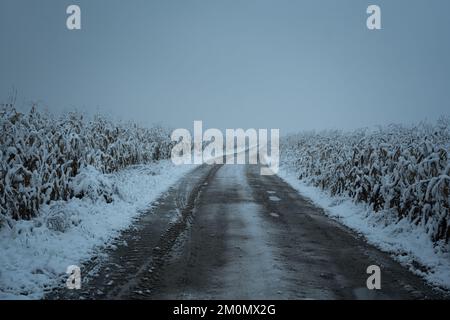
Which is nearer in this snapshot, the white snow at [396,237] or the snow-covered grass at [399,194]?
the white snow at [396,237]

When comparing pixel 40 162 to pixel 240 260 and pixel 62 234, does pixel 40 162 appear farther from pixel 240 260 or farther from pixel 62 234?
pixel 240 260

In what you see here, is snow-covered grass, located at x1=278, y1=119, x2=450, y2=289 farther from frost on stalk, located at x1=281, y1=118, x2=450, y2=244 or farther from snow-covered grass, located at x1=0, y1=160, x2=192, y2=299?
snow-covered grass, located at x1=0, y1=160, x2=192, y2=299

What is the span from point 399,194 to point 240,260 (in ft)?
18.3

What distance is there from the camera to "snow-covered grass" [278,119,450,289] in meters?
7.90

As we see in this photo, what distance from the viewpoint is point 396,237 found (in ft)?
29.2

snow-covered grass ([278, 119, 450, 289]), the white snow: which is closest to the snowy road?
the white snow

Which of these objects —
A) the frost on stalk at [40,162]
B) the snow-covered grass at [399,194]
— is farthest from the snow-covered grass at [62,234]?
the snow-covered grass at [399,194]

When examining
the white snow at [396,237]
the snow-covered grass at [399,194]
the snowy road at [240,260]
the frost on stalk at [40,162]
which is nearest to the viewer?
the snowy road at [240,260]

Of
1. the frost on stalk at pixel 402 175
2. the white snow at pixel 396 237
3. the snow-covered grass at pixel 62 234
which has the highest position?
the frost on stalk at pixel 402 175

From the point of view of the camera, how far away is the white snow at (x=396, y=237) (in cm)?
696

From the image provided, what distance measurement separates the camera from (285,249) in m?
7.82

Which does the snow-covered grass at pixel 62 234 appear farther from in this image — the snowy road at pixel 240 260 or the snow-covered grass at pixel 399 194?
the snow-covered grass at pixel 399 194

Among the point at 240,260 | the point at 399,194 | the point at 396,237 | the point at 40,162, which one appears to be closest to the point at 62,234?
the point at 40,162
